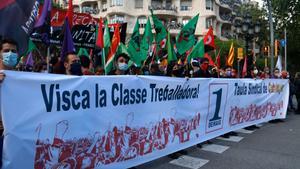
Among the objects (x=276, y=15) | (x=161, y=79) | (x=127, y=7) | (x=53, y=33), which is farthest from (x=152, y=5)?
(x=161, y=79)

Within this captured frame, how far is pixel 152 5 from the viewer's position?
5834 centimetres

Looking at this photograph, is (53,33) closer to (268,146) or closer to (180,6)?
(268,146)

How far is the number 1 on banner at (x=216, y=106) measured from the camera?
24.5 ft

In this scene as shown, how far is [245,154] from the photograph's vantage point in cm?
682

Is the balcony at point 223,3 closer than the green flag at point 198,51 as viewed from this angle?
No

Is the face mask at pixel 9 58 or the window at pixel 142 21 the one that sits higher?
the window at pixel 142 21

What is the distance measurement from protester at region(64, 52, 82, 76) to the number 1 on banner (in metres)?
3.06

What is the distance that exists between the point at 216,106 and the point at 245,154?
1.27 m

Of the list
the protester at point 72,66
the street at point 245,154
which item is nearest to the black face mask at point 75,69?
the protester at point 72,66

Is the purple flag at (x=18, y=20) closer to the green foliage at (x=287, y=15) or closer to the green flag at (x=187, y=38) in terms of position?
the green flag at (x=187, y=38)

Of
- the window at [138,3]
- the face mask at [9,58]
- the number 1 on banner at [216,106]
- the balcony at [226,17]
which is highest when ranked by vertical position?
the window at [138,3]

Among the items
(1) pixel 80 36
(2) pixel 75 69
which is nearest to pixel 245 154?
(2) pixel 75 69

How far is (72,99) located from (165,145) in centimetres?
229

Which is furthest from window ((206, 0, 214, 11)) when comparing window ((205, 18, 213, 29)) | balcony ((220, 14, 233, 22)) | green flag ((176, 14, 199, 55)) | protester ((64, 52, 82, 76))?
protester ((64, 52, 82, 76))
